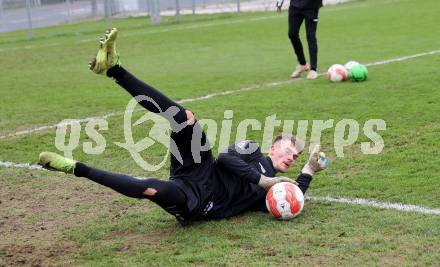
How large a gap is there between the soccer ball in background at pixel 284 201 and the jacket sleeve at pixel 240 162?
17cm

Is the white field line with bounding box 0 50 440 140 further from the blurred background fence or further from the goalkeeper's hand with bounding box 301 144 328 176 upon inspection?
the blurred background fence

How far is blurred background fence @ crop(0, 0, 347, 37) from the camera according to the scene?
1160 inches

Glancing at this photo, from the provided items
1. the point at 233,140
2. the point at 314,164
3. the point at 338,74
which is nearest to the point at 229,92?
the point at 338,74

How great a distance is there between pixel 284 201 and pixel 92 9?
31.2 meters

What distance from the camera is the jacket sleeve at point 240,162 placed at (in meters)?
5.78

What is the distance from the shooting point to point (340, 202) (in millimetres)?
5988

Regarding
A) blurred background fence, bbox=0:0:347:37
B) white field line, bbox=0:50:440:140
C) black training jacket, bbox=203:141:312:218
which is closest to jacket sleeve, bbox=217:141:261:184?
black training jacket, bbox=203:141:312:218

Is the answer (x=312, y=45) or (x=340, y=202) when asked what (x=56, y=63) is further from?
(x=340, y=202)

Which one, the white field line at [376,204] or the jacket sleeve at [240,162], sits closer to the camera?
the white field line at [376,204]

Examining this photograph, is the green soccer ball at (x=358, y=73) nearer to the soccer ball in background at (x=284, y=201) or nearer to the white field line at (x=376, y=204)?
the white field line at (x=376, y=204)

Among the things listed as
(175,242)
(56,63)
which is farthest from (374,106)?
(56,63)

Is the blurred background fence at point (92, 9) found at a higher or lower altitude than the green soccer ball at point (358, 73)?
lower

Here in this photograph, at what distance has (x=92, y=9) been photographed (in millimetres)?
35344

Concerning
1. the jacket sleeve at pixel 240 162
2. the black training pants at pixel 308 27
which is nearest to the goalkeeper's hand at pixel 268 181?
the jacket sleeve at pixel 240 162
